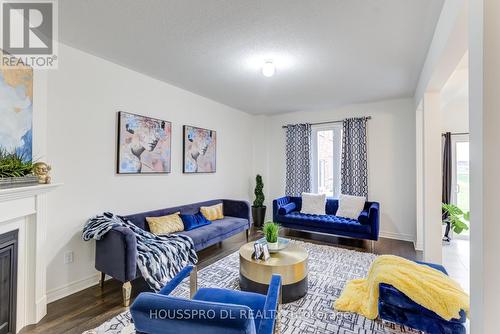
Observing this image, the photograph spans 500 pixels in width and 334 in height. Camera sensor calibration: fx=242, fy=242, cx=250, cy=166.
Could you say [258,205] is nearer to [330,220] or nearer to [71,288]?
[330,220]

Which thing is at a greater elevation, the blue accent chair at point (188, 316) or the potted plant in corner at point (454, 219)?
the blue accent chair at point (188, 316)

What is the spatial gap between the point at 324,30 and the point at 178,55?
1.64 metres

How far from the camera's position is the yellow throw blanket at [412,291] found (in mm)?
1725

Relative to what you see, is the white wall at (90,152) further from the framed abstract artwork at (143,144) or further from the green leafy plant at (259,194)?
the green leafy plant at (259,194)

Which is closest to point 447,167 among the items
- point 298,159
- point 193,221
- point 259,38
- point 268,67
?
point 298,159

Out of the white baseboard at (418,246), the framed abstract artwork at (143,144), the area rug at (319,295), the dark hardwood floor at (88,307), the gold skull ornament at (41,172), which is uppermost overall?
the framed abstract artwork at (143,144)

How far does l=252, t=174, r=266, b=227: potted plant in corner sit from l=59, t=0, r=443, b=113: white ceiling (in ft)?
8.26

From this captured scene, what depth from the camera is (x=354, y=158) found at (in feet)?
16.2

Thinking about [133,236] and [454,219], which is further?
[454,219]

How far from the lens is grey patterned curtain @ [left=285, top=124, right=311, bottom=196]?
5.46 metres

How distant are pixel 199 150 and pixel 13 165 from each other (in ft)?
8.85

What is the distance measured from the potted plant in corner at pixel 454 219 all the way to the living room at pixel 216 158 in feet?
2.11

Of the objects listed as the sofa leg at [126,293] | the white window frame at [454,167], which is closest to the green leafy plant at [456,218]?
the white window frame at [454,167]

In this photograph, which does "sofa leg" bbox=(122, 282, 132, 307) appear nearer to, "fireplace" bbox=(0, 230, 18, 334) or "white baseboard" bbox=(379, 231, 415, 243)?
"fireplace" bbox=(0, 230, 18, 334)
